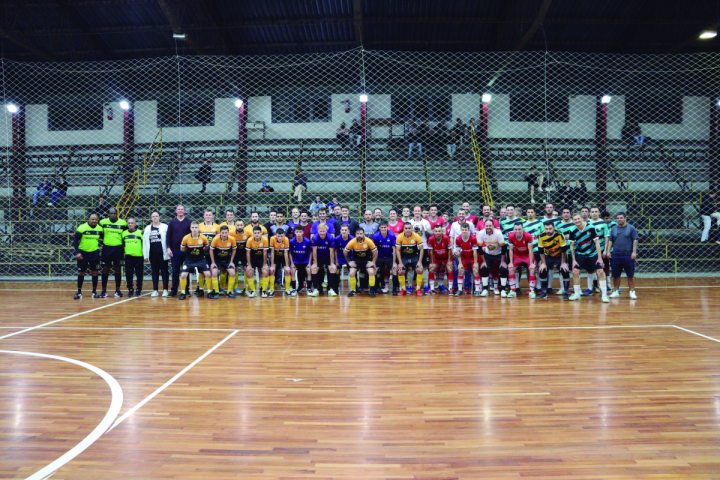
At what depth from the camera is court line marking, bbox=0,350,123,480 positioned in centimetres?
233

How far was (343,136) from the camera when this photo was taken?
45.5 ft

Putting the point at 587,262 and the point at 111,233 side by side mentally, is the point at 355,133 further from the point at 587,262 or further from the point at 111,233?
the point at 587,262

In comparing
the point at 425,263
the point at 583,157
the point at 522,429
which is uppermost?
the point at 583,157

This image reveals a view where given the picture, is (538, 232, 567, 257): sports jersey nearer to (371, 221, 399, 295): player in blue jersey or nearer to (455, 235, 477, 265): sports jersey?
(455, 235, 477, 265): sports jersey

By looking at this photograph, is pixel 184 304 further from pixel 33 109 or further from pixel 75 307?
pixel 33 109

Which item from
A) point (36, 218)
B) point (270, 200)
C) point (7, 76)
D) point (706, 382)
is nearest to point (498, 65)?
point (270, 200)

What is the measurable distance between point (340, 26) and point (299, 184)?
4986mm

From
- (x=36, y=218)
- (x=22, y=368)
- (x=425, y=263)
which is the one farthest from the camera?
(x=36, y=218)

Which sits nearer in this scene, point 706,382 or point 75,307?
point 706,382

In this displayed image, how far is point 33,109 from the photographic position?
51.8 ft

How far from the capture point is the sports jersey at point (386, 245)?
27.7 ft

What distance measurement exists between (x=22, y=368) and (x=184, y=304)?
3.38 metres

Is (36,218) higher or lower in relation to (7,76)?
lower

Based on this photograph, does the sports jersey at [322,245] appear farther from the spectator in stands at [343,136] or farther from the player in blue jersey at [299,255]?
the spectator in stands at [343,136]
